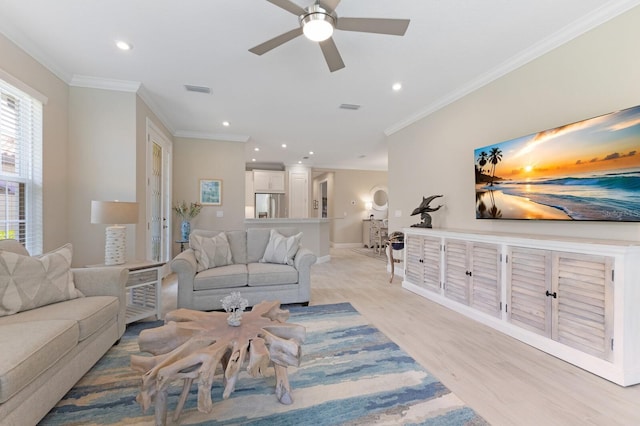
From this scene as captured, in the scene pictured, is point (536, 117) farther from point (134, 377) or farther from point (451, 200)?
point (134, 377)

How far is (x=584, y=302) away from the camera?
6.89 feet

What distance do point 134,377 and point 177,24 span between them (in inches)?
114

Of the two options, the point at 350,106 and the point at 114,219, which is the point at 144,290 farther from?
the point at 350,106

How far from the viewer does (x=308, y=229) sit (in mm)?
6672

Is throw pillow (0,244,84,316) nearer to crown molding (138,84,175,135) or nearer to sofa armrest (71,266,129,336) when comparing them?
sofa armrest (71,266,129,336)

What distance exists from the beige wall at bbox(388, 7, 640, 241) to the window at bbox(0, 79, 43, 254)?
4950mm

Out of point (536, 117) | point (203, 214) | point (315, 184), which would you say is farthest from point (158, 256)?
point (315, 184)

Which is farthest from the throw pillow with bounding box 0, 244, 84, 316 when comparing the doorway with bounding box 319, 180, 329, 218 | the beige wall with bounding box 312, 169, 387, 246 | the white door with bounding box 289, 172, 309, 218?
the doorway with bounding box 319, 180, 329, 218

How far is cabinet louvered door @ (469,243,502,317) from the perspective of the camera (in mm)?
2822

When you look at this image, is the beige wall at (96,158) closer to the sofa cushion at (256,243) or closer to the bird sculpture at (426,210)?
the sofa cushion at (256,243)

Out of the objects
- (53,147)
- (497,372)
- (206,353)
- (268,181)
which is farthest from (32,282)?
(268,181)

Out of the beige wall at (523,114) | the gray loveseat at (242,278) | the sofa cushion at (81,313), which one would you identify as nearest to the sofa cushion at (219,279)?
the gray loveseat at (242,278)

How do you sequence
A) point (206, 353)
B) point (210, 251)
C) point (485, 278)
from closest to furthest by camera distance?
point (206, 353) → point (485, 278) → point (210, 251)

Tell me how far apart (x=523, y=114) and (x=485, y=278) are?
1822 mm
